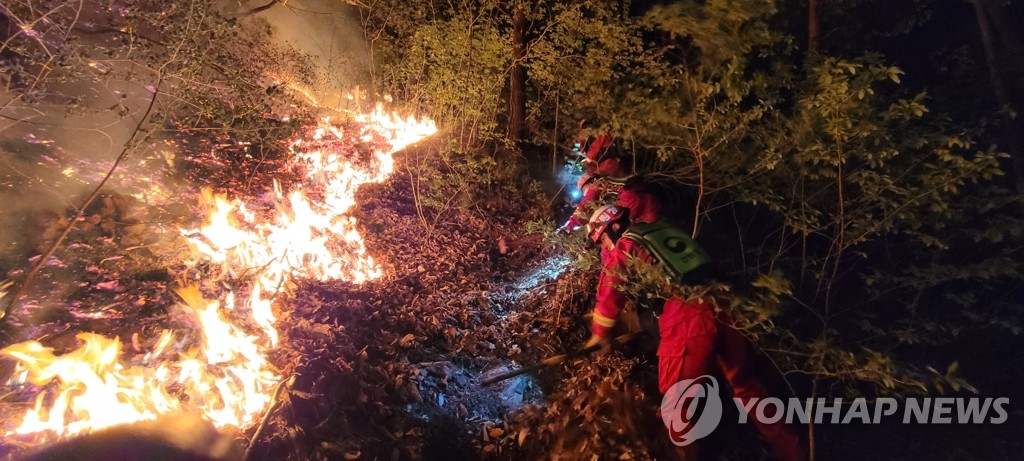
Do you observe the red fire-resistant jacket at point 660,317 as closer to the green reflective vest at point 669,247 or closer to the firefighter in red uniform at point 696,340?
the firefighter in red uniform at point 696,340

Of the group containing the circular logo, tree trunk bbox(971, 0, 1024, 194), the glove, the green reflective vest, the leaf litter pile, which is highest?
tree trunk bbox(971, 0, 1024, 194)

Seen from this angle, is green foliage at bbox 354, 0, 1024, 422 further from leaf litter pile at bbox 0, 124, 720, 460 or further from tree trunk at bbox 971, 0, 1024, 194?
leaf litter pile at bbox 0, 124, 720, 460

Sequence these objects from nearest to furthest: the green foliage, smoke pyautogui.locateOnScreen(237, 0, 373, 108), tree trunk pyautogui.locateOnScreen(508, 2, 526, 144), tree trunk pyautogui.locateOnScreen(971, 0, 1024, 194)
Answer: the green foliage, tree trunk pyautogui.locateOnScreen(971, 0, 1024, 194), tree trunk pyautogui.locateOnScreen(508, 2, 526, 144), smoke pyautogui.locateOnScreen(237, 0, 373, 108)

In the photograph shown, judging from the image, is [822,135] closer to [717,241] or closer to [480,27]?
[717,241]

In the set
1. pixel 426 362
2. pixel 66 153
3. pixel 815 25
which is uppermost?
pixel 815 25

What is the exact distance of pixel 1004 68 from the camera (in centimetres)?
564

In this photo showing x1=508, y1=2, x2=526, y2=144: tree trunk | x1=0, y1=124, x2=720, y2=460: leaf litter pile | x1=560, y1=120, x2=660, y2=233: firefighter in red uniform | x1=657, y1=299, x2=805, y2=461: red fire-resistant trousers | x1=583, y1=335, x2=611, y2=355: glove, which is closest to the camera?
x1=657, y1=299, x2=805, y2=461: red fire-resistant trousers

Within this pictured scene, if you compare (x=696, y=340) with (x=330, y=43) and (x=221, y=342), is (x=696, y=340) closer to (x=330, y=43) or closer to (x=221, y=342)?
(x=221, y=342)

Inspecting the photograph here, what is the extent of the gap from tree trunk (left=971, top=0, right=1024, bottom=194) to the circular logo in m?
4.95

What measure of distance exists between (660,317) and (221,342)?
3.92 metres

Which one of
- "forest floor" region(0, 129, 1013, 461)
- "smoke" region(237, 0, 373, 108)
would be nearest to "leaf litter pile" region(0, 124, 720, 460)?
"forest floor" region(0, 129, 1013, 461)

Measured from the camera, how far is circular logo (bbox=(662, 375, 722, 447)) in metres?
3.92

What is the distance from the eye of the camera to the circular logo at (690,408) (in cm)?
392

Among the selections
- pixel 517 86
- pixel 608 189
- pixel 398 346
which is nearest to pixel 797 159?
pixel 608 189
